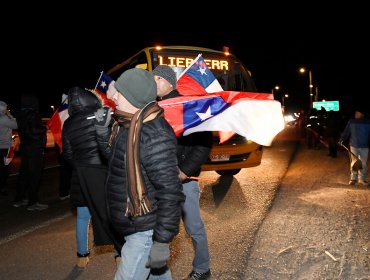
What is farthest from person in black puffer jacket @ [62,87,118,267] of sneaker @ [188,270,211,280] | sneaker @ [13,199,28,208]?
sneaker @ [13,199,28,208]

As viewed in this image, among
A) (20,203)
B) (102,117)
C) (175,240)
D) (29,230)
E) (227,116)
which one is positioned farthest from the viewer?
(20,203)

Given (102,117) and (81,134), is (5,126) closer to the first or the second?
(81,134)

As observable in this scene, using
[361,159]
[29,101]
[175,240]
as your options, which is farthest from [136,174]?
[361,159]

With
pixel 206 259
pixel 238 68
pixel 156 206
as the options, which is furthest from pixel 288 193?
pixel 156 206

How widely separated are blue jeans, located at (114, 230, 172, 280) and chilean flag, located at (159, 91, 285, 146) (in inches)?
45.7

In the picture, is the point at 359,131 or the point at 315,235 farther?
the point at 359,131

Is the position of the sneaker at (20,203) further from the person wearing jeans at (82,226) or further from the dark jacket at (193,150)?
the dark jacket at (193,150)

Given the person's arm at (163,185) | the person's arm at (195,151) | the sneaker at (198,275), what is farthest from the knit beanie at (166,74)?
the sneaker at (198,275)

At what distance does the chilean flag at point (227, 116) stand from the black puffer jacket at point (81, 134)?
103 centimetres

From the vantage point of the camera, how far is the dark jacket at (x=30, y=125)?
7291 mm

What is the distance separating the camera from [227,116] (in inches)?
139

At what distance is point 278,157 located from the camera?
14414 mm

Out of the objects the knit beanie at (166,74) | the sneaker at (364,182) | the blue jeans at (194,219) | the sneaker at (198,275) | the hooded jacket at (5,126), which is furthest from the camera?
the sneaker at (364,182)

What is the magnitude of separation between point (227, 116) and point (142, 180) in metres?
1.19
